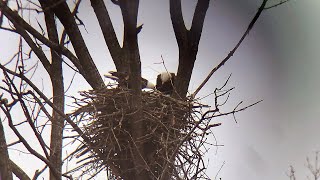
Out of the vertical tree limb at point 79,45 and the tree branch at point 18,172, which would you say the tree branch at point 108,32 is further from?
the tree branch at point 18,172

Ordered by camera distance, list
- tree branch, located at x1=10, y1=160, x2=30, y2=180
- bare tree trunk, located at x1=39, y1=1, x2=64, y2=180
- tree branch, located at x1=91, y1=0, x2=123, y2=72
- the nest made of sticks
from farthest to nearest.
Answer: bare tree trunk, located at x1=39, y1=1, x2=64, y2=180
tree branch, located at x1=10, y1=160, x2=30, y2=180
tree branch, located at x1=91, y1=0, x2=123, y2=72
the nest made of sticks

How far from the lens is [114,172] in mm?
2842

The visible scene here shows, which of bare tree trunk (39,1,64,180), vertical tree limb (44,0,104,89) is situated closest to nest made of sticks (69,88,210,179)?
vertical tree limb (44,0,104,89)

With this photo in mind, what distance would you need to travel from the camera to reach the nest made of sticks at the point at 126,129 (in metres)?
2.80

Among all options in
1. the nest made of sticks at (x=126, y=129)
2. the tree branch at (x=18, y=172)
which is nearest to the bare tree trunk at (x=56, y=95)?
the tree branch at (x=18, y=172)

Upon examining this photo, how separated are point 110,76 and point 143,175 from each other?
2.94 ft

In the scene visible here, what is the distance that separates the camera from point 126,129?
286cm

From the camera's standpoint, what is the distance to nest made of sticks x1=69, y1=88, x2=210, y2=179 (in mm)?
2801

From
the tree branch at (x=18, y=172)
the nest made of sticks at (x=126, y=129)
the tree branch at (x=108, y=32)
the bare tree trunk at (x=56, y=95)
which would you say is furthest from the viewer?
the bare tree trunk at (x=56, y=95)

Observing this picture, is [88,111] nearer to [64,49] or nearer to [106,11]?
[64,49]

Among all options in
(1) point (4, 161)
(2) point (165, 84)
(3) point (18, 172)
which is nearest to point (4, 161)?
(1) point (4, 161)

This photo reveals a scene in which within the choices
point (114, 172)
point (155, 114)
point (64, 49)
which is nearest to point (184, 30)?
point (155, 114)

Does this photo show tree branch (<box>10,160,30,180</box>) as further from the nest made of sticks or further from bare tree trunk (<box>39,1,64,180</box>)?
the nest made of sticks

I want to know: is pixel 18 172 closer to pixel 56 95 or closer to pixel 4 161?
pixel 4 161
